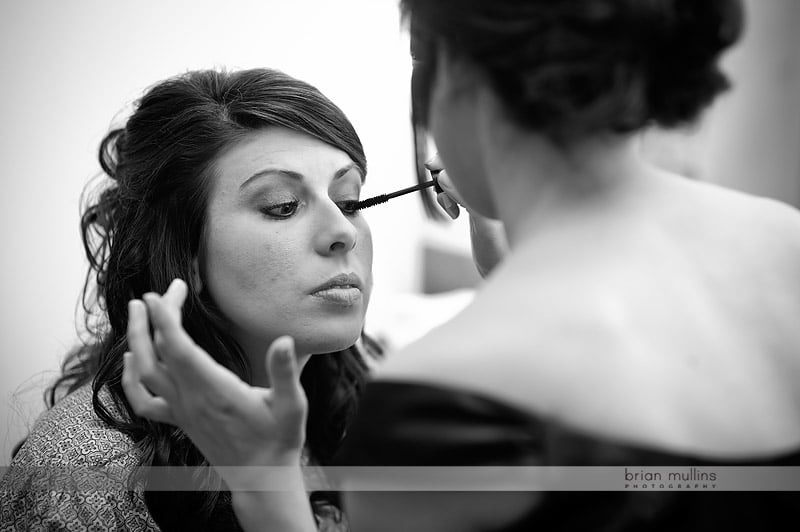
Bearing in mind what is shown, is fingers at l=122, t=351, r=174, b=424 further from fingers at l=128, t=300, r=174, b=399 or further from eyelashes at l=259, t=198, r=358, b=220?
eyelashes at l=259, t=198, r=358, b=220

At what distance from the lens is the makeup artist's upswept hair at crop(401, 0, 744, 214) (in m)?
0.44

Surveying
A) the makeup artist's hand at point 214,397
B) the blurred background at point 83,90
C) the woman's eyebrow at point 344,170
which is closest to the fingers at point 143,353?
the makeup artist's hand at point 214,397

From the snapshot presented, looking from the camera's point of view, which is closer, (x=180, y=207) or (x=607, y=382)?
(x=607, y=382)

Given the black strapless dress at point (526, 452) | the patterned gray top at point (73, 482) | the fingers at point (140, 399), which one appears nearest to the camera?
the black strapless dress at point (526, 452)

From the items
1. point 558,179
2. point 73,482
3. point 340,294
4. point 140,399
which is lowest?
point 73,482

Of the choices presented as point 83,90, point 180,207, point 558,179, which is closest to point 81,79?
point 83,90

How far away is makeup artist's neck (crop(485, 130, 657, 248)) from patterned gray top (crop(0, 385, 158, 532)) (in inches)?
22.1

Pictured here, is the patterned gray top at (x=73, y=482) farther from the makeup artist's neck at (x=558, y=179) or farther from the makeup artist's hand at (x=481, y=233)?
the makeup artist's neck at (x=558, y=179)

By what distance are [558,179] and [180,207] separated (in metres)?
0.59

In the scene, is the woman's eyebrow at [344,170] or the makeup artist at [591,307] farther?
the woman's eyebrow at [344,170]

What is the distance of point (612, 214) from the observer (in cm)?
47

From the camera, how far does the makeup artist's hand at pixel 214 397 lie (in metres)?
0.48

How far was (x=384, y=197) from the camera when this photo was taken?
935 millimetres

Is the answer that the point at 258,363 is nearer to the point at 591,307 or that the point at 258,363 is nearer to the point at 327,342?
the point at 327,342
